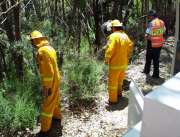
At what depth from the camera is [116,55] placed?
6309 millimetres

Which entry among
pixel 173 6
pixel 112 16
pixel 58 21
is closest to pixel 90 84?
pixel 58 21

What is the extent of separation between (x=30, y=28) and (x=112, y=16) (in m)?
3.39

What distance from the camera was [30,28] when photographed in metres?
8.43

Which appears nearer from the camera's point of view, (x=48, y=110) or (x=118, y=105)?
(x=48, y=110)

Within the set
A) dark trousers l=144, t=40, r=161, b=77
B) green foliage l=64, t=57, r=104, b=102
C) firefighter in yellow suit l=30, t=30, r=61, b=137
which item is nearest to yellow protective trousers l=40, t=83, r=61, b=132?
firefighter in yellow suit l=30, t=30, r=61, b=137

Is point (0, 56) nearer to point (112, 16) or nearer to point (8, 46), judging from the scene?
point (8, 46)

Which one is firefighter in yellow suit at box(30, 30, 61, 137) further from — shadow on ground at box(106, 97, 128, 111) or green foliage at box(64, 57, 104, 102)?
shadow on ground at box(106, 97, 128, 111)

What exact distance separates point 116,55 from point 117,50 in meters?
0.09

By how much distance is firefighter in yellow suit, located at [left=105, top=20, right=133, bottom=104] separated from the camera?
6219mm

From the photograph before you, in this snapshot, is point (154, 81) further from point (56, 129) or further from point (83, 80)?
point (56, 129)

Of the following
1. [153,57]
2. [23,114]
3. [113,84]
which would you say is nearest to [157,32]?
[153,57]

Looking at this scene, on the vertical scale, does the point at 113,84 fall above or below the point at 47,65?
below

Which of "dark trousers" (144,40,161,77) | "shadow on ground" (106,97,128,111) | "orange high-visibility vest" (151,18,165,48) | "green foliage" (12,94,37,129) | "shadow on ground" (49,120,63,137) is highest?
"orange high-visibility vest" (151,18,165,48)

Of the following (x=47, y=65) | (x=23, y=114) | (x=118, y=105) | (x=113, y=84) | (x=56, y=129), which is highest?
(x=47, y=65)
